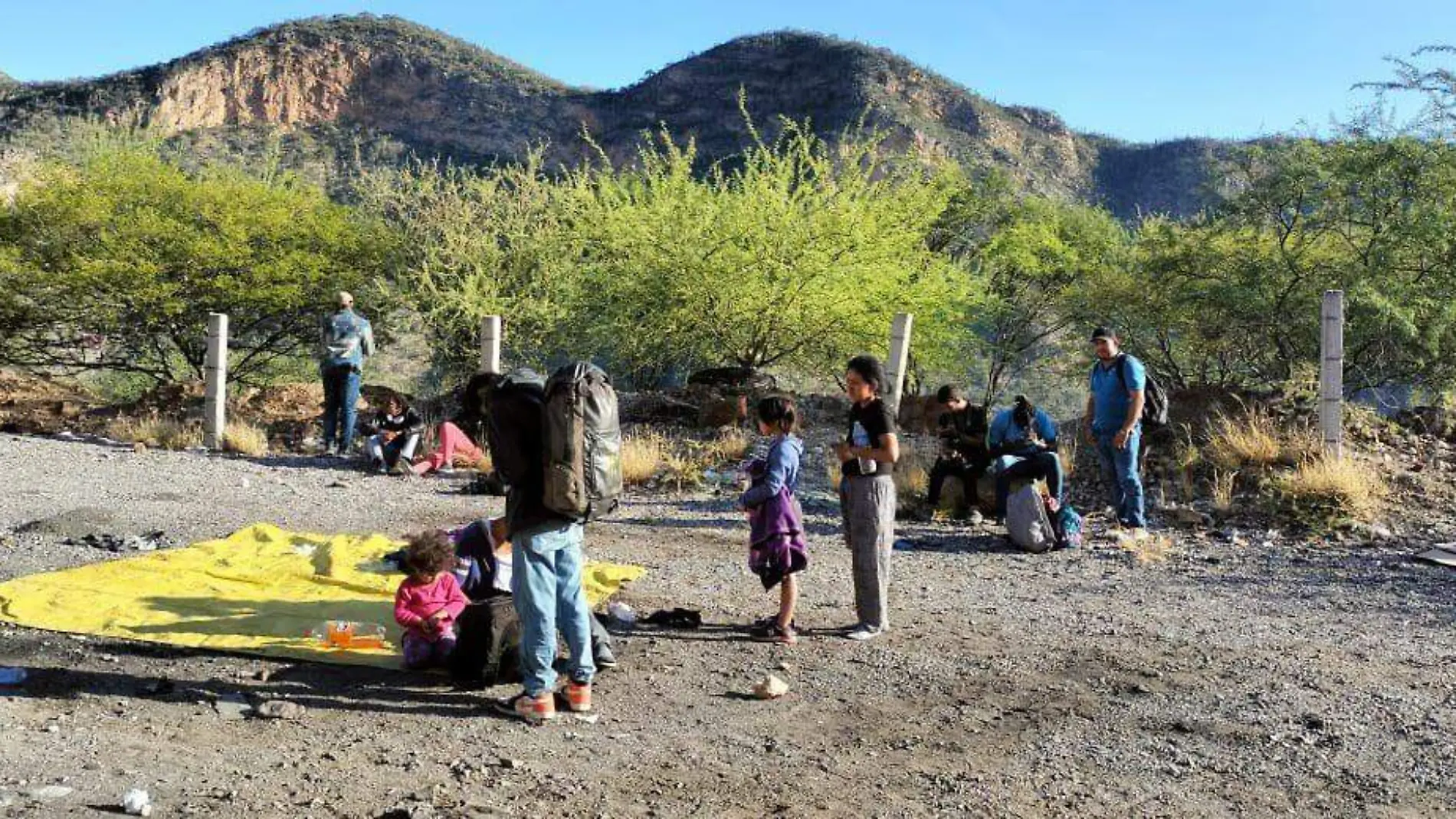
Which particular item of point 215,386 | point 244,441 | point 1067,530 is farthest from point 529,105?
point 1067,530

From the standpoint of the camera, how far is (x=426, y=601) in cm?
511

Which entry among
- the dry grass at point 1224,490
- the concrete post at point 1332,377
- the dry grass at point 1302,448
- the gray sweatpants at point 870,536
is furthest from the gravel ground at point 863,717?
the concrete post at point 1332,377

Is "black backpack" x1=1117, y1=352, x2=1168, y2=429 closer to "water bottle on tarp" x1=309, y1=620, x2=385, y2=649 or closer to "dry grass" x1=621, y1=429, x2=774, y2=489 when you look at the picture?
"dry grass" x1=621, y1=429, x2=774, y2=489

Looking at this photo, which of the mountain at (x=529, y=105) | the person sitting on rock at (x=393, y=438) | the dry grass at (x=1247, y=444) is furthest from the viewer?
the mountain at (x=529, y=105)

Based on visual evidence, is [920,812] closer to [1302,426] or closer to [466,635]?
[466,635]

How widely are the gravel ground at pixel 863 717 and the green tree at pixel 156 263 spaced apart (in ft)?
44.3

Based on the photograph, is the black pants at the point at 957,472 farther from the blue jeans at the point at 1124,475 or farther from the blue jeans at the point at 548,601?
the blue jeans at the point at 548,601

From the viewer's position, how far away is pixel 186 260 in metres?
20.1

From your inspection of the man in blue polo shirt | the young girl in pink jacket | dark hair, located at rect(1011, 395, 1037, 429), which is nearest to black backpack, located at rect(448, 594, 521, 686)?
the young girl in pink jacket

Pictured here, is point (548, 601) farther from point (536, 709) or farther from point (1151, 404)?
point (1151, 404)

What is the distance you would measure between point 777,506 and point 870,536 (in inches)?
20.3

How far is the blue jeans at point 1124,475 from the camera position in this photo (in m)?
9.13

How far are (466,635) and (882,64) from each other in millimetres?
69016

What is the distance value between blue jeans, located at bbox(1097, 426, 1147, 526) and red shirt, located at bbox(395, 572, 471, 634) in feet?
19.2
